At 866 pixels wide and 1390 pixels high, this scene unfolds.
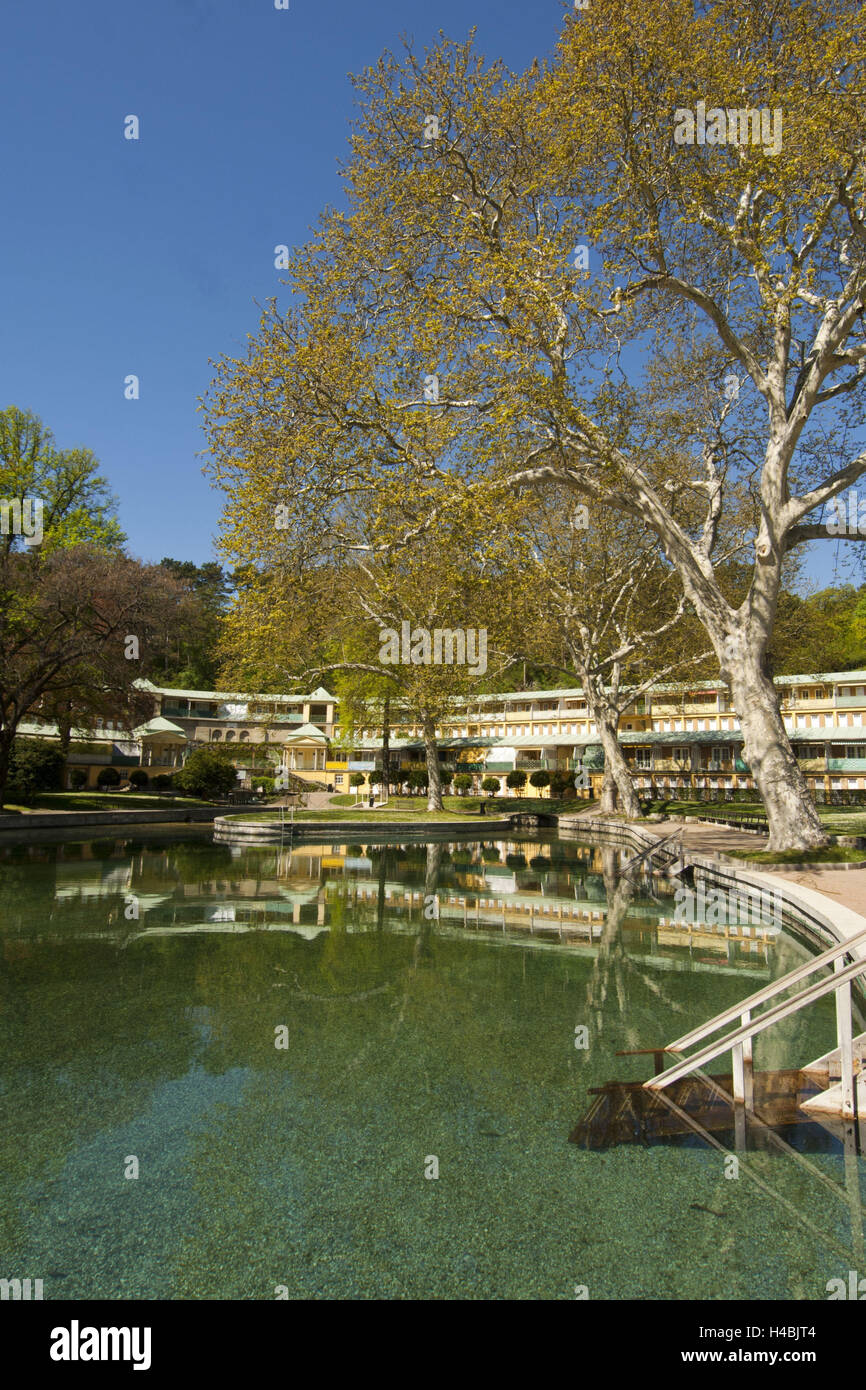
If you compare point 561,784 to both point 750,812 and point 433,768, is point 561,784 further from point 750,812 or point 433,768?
point 433,768

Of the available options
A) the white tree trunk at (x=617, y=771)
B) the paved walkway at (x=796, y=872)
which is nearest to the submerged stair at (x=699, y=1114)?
the paved walkway at (x=796, y=872)

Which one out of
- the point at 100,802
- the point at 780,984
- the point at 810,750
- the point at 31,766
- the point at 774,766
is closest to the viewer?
the point at 780,984

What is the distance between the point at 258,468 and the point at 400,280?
16.8 ft

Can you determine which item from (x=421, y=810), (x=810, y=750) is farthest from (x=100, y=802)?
(x=810, y=750)

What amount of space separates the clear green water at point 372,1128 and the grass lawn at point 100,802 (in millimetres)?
20920

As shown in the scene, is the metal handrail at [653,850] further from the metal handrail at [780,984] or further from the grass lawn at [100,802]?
the grass lawn at [100,802]

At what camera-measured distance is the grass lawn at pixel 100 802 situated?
30.5m

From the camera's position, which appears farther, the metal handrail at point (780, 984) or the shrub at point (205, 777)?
the shrub at point (205, 777)

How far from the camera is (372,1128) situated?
5.05 m

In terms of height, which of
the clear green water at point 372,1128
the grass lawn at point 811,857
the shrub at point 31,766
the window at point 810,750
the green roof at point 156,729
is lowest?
the clear green water at point 372,1128

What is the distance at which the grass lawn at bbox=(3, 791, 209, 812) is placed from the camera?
100ft

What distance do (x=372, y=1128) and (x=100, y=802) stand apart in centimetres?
3076

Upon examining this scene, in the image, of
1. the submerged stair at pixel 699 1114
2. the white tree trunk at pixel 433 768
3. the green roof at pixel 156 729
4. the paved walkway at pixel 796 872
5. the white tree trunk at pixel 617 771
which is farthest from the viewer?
the green roof at pixel 156 729
